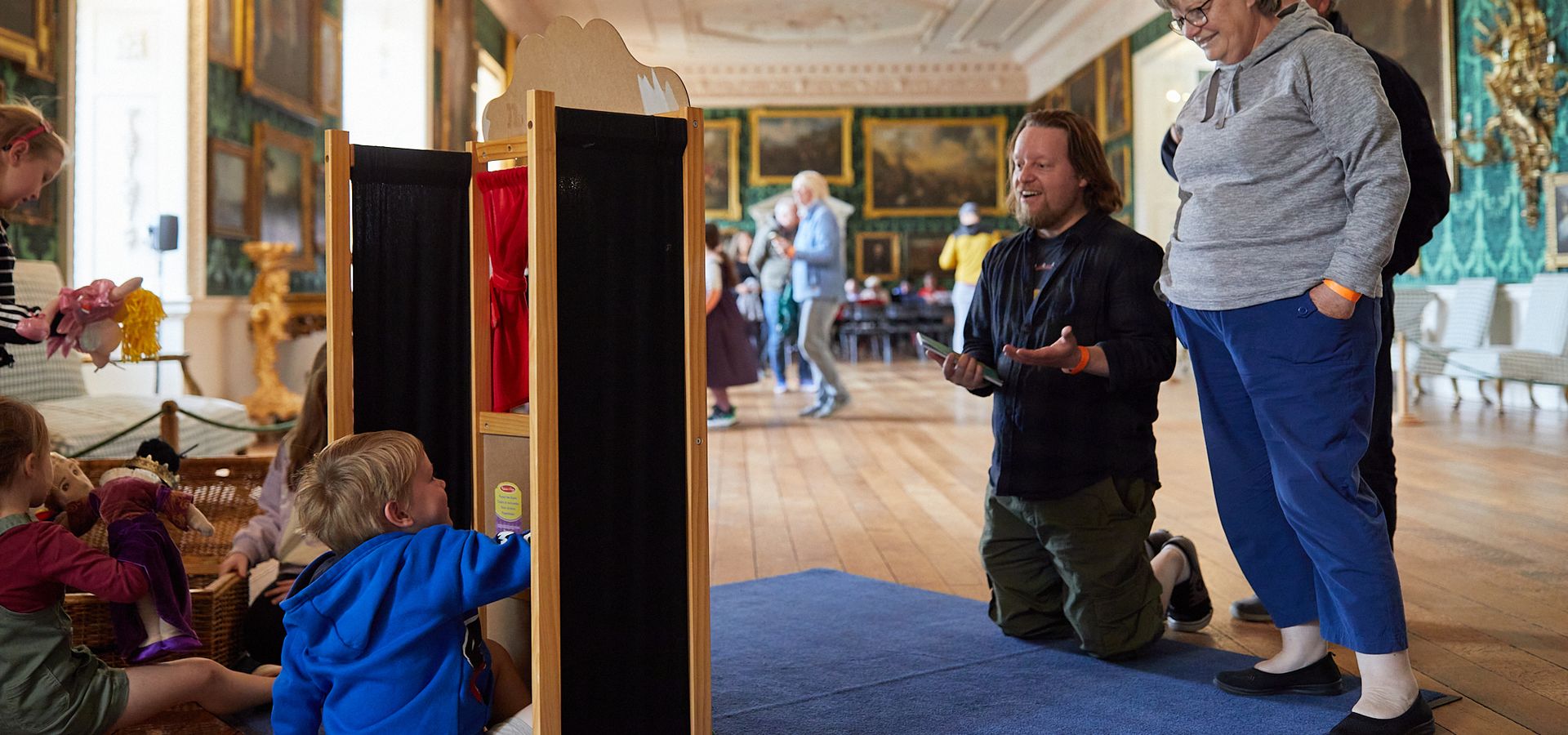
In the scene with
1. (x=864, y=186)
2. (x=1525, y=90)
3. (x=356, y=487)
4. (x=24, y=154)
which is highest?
(x=864, y=186)

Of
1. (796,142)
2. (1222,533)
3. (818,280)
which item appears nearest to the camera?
(1222,533)

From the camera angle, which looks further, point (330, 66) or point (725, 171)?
point (725, 171)

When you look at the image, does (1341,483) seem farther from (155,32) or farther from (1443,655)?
(155,32)

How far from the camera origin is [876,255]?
19.7 m

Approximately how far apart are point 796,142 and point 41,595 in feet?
58.8

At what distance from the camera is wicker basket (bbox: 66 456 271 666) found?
8.50ft

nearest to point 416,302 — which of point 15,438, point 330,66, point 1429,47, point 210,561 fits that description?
point 15,438

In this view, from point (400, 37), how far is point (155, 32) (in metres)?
3.86

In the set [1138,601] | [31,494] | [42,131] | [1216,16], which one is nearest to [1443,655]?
[1138,601]

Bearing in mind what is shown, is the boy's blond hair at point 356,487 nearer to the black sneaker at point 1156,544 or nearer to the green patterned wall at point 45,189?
the black sneaker at point 1156,544

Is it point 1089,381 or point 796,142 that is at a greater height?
point 796,142

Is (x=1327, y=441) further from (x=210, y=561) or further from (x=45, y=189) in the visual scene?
(x=45, y=189)

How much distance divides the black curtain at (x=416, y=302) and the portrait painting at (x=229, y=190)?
6.07m

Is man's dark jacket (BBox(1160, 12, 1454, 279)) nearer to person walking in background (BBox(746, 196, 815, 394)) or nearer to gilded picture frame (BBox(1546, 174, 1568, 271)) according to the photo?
gilded picture frame (BBox(1546, 174, 1568, 271))
